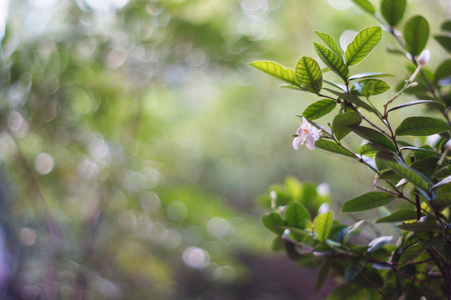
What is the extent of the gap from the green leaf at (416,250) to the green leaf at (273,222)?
13cm

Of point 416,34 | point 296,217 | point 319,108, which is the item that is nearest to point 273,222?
point 296,217

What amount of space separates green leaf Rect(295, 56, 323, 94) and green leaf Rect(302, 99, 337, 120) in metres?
0.01

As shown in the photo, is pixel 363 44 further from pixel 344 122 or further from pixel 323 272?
pixel 323 272

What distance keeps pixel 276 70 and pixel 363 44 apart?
0.08 meters

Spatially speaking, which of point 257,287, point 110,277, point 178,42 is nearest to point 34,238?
point 110,277

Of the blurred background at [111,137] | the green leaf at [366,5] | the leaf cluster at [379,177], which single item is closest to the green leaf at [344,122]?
the leaf cluster at [379,177]

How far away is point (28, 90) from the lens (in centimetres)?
112

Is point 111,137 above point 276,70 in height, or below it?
below

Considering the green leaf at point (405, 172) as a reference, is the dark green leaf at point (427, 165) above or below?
below

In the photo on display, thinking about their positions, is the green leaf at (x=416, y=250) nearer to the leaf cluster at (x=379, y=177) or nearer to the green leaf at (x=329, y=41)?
the leaf cluster at (x=379, y=177)

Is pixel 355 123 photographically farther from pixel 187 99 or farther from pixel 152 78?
pixel 187 99

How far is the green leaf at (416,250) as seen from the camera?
0.91 feet

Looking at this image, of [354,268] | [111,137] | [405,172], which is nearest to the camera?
[405,172]

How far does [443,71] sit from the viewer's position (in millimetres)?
434
